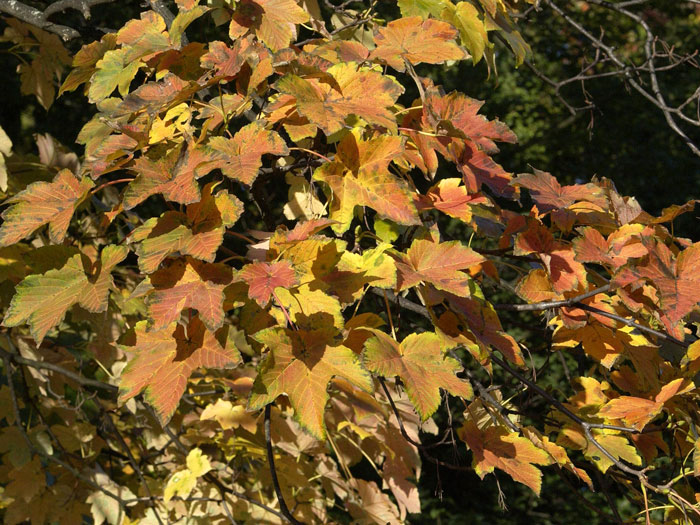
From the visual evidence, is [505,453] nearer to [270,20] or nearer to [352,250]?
[352,250]

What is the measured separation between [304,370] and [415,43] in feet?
1.76

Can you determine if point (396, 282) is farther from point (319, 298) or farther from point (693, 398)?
point (693, 398)

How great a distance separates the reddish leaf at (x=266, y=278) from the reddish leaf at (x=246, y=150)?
0.35 feet

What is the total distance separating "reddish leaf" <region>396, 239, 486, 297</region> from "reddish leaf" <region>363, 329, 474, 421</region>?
0.21 feet

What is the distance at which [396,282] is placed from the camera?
857 millimetres

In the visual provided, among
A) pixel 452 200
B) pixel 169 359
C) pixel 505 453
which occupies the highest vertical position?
pixel 452 200

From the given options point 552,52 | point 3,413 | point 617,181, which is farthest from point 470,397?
point 552,52

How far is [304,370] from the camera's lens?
0.81m

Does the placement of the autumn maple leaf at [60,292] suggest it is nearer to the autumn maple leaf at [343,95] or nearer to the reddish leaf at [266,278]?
the reddish leaf at [266,278]

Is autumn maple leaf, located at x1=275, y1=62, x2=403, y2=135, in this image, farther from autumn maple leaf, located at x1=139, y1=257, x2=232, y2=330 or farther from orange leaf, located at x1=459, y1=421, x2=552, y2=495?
orange leaf, located at x1=459, y1=421, x2=552, y2=495

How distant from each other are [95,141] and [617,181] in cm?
486

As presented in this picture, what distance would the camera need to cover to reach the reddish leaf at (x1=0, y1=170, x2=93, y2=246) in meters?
0.93

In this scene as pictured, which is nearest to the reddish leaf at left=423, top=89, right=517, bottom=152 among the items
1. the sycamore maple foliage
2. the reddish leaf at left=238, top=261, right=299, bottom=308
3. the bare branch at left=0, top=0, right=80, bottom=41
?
the sycamore maple foliage

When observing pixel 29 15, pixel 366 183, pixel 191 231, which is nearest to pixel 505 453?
pixel 366 183
